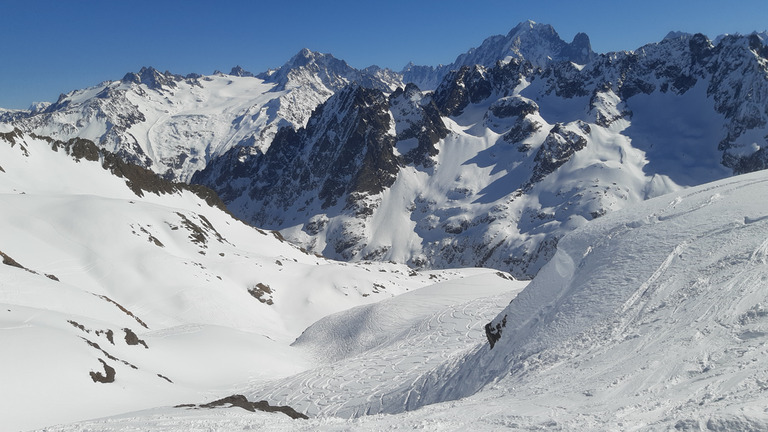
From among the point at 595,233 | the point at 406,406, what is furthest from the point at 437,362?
the point at 595,233

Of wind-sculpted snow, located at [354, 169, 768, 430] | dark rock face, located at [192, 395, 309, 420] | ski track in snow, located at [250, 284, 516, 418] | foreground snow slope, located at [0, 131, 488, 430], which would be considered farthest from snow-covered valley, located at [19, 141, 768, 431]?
foreground snow slope, located at [0, 131, 488, 430]

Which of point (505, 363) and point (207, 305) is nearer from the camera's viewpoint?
point (505, 363)

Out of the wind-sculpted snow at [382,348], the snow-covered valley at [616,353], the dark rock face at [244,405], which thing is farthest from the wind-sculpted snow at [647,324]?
the dark rock face at [244,405]

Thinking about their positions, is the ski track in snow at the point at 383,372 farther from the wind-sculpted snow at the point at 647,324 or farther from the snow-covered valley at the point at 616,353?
the wind-sculpted snow at the point at 647,324

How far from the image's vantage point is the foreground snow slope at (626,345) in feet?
30.5

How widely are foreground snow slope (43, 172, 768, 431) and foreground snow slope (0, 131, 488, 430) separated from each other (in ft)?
24.1

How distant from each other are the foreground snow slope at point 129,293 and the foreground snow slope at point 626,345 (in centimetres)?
736

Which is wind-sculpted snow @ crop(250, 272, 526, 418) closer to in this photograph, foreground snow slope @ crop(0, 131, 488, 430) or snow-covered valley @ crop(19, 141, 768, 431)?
snow-covered valley @ crop(19, 141, 768, 431)

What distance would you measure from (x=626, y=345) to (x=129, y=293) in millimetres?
55547

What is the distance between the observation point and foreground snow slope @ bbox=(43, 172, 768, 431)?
929cm

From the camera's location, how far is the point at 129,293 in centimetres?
5416

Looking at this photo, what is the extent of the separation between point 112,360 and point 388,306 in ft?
83.9

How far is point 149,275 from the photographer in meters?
58.2

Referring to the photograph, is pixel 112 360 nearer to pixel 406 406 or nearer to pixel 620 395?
pixel 406 406
